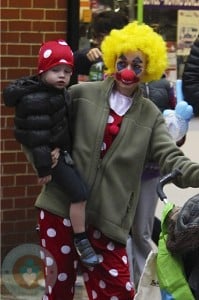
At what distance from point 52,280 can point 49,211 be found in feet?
1.22

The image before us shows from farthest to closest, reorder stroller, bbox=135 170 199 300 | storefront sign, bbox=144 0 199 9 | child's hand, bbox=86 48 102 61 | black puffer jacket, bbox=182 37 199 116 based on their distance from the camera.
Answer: storefront sign, bbox=144 0 199 9, child's hand, bbox=86 48 102 61, black puffer jacket, bbox=182 37 199 116, stroller, bbox=135 170 199 300

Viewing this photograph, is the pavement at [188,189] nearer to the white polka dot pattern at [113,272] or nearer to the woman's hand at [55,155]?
the white polka dot pattern at [113,272]

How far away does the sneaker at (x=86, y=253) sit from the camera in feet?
12.9

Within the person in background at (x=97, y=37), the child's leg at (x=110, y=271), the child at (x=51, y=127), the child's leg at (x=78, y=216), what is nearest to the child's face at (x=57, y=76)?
the child at (x=51, y=127)

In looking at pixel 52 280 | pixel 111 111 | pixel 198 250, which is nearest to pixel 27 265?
pixel 52 280

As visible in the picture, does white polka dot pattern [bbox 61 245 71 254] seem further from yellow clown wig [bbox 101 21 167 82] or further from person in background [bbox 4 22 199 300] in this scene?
yellow clown wig [bbox 101 21 167 82]

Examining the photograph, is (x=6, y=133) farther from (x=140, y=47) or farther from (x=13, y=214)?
(x=140, y=47)

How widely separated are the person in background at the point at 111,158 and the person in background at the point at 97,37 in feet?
3.91

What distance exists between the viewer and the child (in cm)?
393

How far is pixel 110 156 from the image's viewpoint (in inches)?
158

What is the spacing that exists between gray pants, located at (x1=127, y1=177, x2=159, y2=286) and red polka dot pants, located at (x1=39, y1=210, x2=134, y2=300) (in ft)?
4.36

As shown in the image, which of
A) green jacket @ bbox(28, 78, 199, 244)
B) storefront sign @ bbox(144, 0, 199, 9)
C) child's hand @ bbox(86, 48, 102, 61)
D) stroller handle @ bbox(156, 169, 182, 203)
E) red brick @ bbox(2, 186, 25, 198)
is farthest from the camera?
storefront sign @ bbox(144, 0, 199, 9)

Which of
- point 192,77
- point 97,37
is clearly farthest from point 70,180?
point 97,37

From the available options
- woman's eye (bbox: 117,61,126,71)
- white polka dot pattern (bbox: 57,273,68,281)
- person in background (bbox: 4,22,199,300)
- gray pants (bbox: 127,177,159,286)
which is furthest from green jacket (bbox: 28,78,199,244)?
gray pants (bbox: 127,177,159,286)
